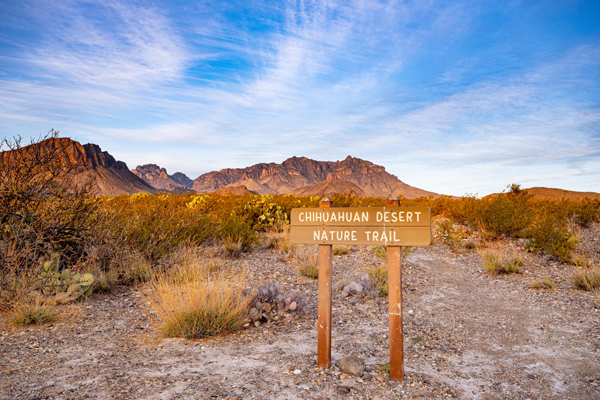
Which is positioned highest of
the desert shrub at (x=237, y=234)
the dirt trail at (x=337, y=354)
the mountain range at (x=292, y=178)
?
the mountain range at (x=292, y=178)

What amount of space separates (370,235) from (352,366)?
49.0 inches

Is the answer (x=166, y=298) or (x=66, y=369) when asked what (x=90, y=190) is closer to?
(x=166, y=298)

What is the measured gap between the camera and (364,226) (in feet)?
11.2

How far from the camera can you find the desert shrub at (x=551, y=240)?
8406 millimetres

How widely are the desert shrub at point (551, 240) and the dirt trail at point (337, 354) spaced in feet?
7.92

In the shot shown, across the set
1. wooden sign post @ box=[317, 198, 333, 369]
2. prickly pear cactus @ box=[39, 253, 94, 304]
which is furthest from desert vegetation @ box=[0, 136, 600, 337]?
wooden sign post @ box=[317, 198, 333, 369]

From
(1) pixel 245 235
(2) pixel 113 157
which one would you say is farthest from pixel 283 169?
(1) pixel 245 235

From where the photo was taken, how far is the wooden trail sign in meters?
3.26

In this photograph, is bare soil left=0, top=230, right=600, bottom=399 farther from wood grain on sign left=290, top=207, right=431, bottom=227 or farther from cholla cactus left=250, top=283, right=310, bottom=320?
wood grain on sign left=290, top=207, right=431, bottom=227

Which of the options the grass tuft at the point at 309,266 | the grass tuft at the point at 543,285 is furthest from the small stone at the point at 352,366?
the grass tuft at the point at 543,285

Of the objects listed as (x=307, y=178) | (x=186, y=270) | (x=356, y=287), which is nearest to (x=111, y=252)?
(x=186, y=270)

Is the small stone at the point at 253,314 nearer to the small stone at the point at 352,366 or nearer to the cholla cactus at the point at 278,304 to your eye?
the cholla cactus at the point at 278,304

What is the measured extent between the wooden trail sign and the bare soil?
13.3 inches

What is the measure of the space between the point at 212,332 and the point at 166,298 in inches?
32.6
